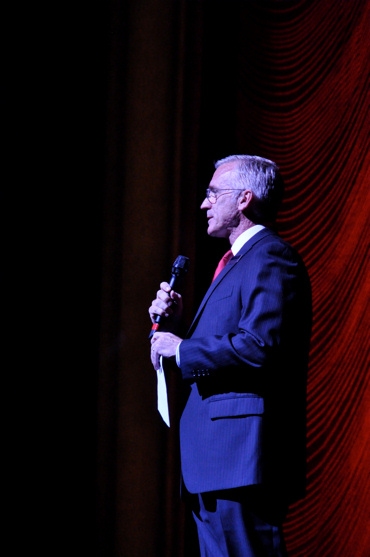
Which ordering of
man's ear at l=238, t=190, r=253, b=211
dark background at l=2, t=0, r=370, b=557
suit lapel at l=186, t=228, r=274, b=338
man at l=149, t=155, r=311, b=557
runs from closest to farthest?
man at l=149, t=155, r=311, b=557
suit lapel at l=186, t=228, r=274, b=338
man's ear at l=238, t=190, r=253, b=211
dark background at l=2, t=0, r=370, b=557

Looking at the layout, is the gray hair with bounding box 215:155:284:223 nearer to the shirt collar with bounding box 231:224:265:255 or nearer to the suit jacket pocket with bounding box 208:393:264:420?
the shirt collar with bounding box 231:224:265:255

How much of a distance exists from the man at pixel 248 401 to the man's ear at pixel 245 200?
147 millimetres

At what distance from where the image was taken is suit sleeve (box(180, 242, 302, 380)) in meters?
1.47

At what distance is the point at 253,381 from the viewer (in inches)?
59.4

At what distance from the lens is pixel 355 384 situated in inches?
100

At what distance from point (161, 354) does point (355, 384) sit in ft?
3.95

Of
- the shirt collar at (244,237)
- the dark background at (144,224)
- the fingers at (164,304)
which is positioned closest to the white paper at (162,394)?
the fingers at (164,304)

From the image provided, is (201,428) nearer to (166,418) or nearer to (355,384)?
(166,418)

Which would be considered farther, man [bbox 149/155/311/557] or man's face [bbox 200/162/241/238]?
Result: man's face [bbox 200/162/241/238]

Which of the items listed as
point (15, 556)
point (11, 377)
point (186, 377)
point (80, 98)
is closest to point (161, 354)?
point (186, 377)

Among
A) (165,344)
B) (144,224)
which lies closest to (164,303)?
(165,344)

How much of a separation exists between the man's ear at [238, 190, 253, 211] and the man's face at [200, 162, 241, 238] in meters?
0.01

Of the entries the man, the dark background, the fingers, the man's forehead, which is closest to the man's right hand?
the fingers

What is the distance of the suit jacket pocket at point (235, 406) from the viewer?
1.47 m
